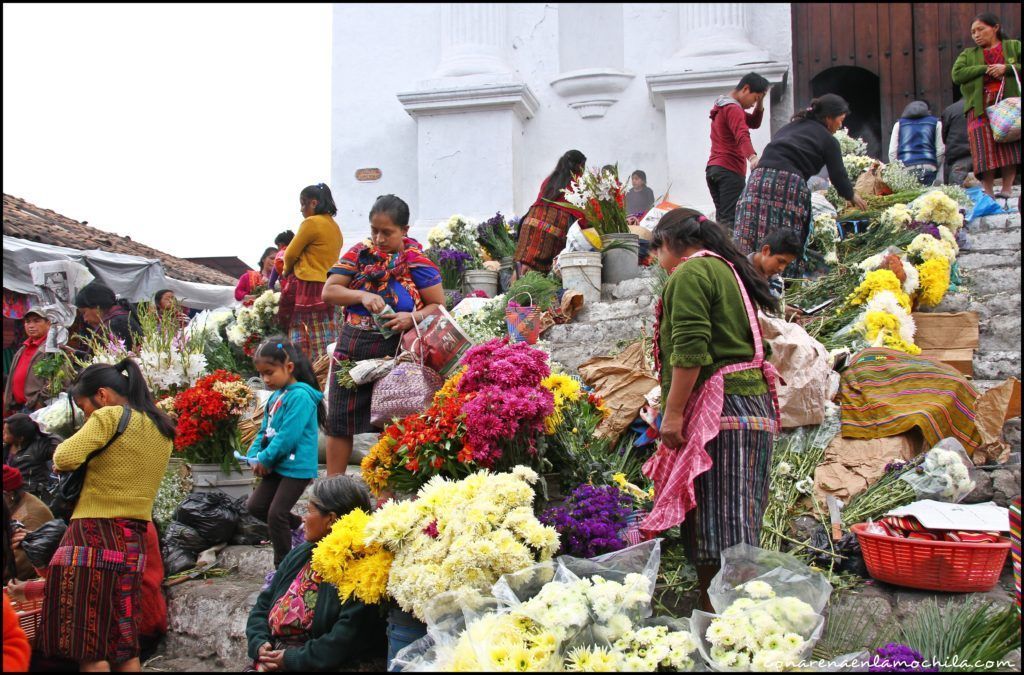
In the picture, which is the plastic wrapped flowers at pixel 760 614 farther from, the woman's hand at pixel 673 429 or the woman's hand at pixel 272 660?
the woman's hand at pixel 272 660

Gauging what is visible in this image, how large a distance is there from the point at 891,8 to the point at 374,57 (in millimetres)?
7075

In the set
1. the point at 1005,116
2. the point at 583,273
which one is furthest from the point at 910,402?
the point at 1005,116

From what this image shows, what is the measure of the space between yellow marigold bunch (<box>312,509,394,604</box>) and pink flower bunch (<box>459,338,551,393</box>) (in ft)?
2.62

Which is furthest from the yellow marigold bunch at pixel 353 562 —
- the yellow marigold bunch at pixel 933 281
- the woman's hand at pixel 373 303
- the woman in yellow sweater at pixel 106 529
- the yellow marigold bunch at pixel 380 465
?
the yellow marigold bunch at pixel 933 281

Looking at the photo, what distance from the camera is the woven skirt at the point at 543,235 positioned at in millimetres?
8148

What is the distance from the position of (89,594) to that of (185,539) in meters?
1.23

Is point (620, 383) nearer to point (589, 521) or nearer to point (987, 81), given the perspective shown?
point (589, 521)

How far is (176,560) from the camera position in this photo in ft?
17.2

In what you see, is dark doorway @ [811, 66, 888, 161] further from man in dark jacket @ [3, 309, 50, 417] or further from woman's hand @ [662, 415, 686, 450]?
woman's hand @ [662, 415, 686, 450]

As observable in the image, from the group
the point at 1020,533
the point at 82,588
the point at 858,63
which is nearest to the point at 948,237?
the point at 858,63

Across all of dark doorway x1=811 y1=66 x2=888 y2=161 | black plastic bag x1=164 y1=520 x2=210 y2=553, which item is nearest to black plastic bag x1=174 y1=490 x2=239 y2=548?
black plastic bag x1=164 y1=520 x2=210 y2=553

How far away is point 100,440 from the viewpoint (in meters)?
4.03

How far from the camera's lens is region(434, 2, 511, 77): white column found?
1145 cm

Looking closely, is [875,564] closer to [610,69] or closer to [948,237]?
[948,237]
